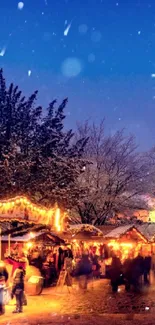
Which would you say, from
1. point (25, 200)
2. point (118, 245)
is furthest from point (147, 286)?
point (25, 200)

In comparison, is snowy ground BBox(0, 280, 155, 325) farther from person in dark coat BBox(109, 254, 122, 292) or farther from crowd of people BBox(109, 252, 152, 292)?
crowd of people BBox(109, 252, 152, 292)

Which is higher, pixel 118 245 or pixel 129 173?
pixel 129 173

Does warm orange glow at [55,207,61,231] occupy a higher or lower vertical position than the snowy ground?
higher

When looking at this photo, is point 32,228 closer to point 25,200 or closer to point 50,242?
point 50,242

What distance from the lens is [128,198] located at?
33.2m

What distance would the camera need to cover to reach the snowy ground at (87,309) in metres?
11.8

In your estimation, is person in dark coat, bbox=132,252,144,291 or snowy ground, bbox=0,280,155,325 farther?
person in dark coat, bbox=132,252,144,291

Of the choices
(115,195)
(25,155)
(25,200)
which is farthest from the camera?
(115,195)

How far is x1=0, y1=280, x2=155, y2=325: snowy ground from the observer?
→ 38.6ft

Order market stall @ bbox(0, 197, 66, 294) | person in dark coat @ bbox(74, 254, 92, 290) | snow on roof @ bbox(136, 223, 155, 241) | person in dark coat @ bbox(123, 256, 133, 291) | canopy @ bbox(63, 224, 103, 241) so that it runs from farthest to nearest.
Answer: snow on roof @ bbox(136, 223, 155, 241), canopy @ bbox(63, 224, 103, 241), person in dark coat @ bbox(74, 254, 92, 290), person in dark coat @ bbox(123, 256, 133, 291), market stall @ bbox(0, 197, 66, 294)

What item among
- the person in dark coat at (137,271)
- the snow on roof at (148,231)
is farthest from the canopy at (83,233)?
the person in dark coat at (137,271)

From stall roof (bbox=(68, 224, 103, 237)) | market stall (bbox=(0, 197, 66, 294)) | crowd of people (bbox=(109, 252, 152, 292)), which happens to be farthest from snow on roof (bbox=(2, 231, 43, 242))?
crowd of people (bbox=(109, 252, 152, 292))

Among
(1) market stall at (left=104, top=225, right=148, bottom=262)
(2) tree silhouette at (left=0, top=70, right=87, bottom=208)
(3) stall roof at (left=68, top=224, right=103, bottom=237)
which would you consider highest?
(2) tree silhouette at (left=0, top=70, right=87, bottom=208)

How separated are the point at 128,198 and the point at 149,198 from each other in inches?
169
